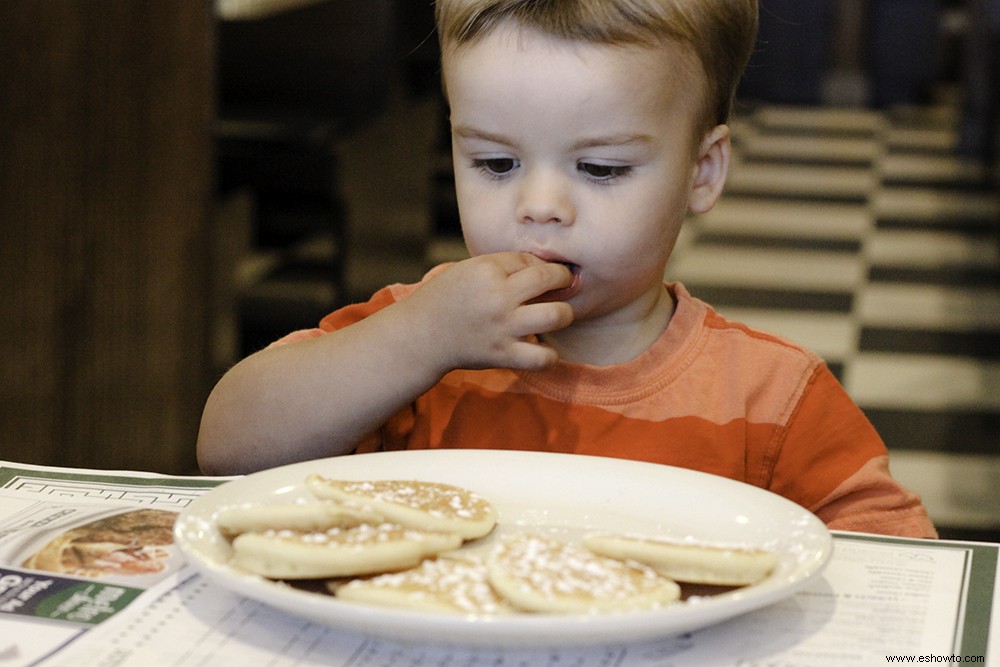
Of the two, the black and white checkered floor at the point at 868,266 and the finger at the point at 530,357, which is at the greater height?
the finger at the point at 530,357

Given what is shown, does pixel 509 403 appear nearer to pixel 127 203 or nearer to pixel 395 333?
pixel 395 333

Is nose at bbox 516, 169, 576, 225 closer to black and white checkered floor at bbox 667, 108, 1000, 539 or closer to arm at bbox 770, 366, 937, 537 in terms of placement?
arm at bbox 770, 366, 937, 537

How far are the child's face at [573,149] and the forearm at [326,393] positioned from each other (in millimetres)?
125

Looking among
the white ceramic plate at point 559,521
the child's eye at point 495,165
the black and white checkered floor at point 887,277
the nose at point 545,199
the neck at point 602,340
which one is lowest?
the black and white checkered floor at point 887,277

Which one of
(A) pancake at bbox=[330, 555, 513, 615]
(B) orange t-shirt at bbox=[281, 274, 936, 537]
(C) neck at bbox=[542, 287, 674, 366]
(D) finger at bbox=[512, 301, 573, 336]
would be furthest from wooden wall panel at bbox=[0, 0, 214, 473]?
(A) pancake at bbox=[330, 555, 513, 615]

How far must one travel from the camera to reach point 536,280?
1001mm

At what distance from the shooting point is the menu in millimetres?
643

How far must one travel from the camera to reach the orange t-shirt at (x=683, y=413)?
1.11 m

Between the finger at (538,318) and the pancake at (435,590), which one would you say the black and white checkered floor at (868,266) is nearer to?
the finger at (538,318)

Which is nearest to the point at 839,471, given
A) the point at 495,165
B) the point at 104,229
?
the point at 495,165

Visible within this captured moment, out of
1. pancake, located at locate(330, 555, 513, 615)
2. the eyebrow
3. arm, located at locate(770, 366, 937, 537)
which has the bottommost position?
arm, located at locate(770, 366, 937, 537)

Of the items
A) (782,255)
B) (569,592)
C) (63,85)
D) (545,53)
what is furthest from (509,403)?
(782,255)

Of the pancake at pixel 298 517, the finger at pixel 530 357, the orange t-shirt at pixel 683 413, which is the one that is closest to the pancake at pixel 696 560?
the pancake at pixel 298 517

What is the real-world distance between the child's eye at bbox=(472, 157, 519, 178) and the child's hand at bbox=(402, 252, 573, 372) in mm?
98
